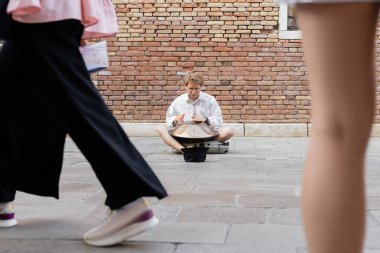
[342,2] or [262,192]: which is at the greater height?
[342,2]

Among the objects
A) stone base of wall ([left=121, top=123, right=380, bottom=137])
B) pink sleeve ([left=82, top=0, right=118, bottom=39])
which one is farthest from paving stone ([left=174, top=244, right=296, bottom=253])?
stone base of wall ([left=121, top=123, right=380, bottom=137])

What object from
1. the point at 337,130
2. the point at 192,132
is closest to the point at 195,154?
the point at 192,132

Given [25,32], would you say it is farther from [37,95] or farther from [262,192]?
[262,192]

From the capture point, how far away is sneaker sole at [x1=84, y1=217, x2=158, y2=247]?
2656mm

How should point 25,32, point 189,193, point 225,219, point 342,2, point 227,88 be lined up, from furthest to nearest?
point 227,88 < point 189,193 < point 225,219 < point 25,32 < point 342,2

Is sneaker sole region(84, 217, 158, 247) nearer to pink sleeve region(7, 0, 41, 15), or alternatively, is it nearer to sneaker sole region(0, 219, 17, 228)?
sneaker sole region(0, 219, 17, 228)

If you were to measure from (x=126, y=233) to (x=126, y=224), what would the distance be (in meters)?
0.04

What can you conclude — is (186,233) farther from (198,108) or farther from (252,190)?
(198,108)

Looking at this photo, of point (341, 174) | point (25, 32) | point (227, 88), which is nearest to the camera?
point (341, 174)

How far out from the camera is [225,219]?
10.8 feet

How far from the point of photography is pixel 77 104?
8.30 ft

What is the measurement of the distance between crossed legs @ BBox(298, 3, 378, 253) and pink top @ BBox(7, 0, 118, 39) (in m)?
1.36

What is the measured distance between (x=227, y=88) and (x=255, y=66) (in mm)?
692

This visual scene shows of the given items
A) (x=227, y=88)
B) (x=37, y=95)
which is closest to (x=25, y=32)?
(x=37, y=95)
